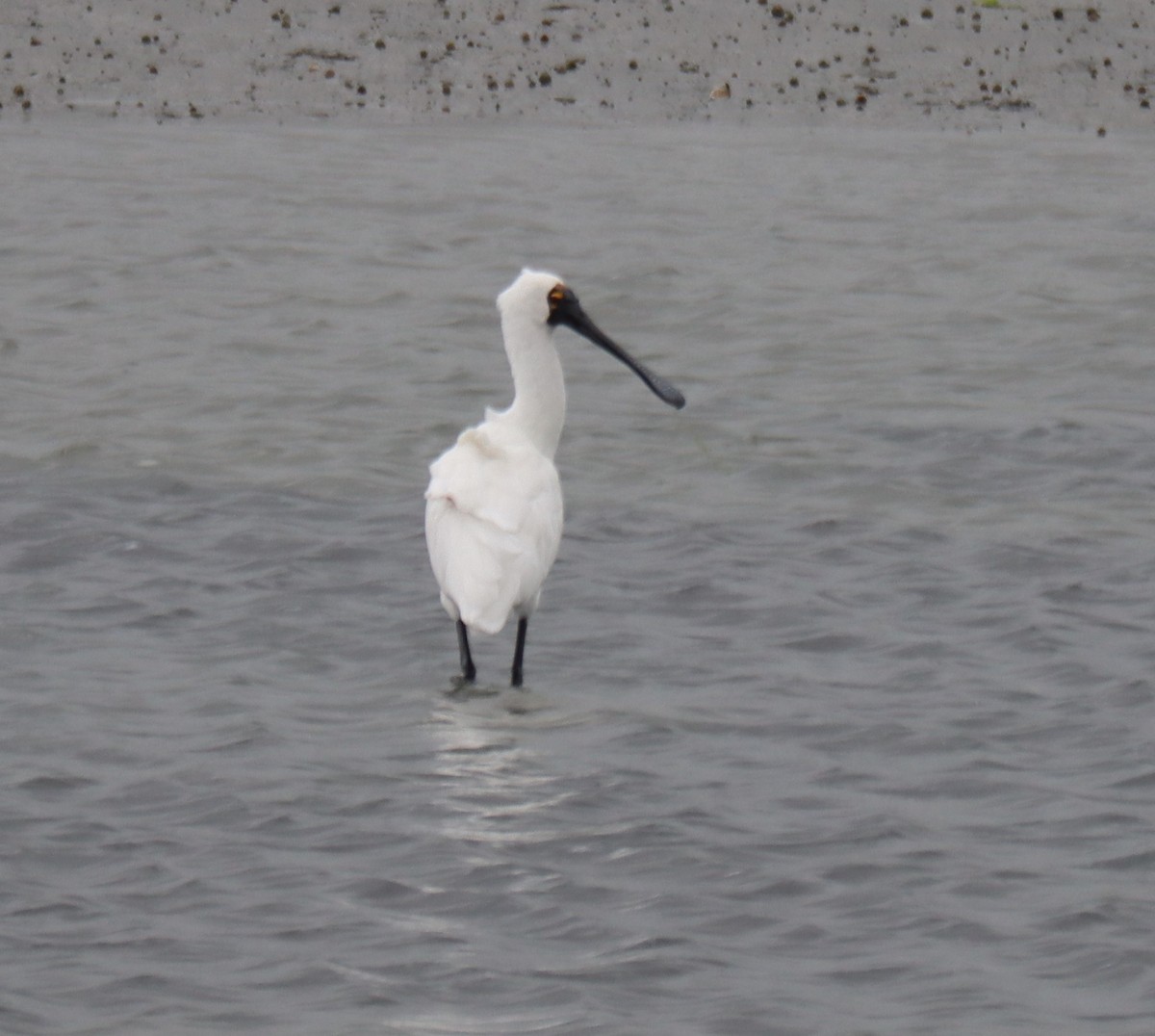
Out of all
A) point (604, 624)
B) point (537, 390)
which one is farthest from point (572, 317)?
point (604, 624)

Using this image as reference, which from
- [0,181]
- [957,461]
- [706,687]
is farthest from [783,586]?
[0,181]

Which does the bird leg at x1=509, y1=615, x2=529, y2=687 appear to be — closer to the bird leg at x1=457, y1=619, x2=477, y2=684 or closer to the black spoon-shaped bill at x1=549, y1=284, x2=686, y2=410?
the bird leg at x1=457, y1=619, x2=477, y2=684

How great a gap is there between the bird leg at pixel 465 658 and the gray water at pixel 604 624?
0.07m

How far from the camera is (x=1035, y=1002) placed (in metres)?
6.46

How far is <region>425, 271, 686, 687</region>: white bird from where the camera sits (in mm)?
9016

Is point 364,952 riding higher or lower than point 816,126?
lower

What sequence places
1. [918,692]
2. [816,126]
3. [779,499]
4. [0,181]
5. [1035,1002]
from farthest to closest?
[816,126] → [0,181] → [779,499] → [918,692] → [1035,1002]

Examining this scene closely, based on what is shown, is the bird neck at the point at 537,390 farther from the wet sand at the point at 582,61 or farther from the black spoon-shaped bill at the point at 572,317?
the wet sand at the point at 582,61

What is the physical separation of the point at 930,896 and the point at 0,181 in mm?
12938

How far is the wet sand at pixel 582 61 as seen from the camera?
2044 cm

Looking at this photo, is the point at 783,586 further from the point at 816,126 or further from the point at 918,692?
the point at 816,126

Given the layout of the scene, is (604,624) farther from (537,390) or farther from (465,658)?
(537,390)

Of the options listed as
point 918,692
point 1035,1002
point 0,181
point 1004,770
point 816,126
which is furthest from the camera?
point 816,126

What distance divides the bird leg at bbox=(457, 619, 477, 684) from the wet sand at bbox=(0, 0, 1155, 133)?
11654mm
